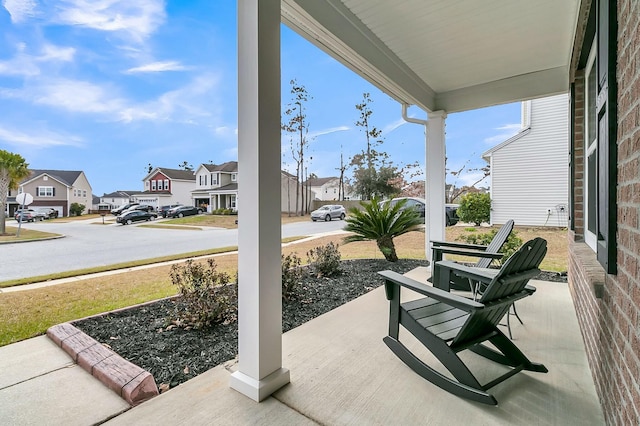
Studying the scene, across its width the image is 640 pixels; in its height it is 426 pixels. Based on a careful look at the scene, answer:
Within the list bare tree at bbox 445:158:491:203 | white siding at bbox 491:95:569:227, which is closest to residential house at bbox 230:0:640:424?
white siding at bbox 491:95:569:227

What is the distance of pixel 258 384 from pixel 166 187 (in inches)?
69.6

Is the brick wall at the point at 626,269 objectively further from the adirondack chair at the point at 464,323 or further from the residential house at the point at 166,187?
the residential house at the point at 166,187

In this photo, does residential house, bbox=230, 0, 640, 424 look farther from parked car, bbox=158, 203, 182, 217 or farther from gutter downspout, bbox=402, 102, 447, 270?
parked car, bbox=158, 203, 182, 217

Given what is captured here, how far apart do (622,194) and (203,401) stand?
2191mm

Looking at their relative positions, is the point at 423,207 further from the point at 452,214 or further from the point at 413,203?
the point at 452,214

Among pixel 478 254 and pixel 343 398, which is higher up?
pixel 478 254

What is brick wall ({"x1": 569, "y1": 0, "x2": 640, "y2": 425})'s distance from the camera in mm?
1047

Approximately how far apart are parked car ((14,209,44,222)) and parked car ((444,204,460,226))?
518 centimetres

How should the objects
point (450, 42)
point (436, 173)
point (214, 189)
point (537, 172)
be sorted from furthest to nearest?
point (537, 172) < point (436, 173) < point (450, 42) < point (214, 189)

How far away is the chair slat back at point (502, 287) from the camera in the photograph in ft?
5.78

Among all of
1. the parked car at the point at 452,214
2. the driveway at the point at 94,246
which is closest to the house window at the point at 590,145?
the parked car at the point at 452,214

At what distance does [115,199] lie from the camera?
8.13ft

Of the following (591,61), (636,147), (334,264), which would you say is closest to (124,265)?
(334,264)

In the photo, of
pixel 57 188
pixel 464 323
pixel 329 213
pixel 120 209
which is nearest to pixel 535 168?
pixel 329 213
